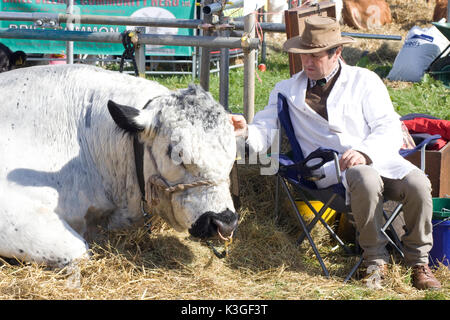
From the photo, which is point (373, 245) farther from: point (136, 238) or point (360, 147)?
point (136, 238)

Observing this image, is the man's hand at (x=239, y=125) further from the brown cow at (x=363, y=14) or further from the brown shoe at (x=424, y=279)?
the brown cow at (x=363, y=14)

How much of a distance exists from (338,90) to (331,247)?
3.96 ft

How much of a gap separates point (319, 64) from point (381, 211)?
113cm

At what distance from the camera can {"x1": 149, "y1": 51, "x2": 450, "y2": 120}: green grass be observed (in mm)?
8609

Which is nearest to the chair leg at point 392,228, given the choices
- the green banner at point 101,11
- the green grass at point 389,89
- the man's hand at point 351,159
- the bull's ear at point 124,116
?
the man's hand at point 351,159

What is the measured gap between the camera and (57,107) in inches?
161

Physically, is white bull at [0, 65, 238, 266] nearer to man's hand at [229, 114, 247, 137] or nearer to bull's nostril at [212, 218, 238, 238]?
bull's nostril at [212, 218, 238, 238]

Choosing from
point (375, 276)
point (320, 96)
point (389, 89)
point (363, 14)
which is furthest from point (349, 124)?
point (363, 14)

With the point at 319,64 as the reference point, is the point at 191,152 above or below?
below

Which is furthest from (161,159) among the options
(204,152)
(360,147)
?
(360,147)

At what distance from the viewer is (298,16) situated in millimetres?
5527

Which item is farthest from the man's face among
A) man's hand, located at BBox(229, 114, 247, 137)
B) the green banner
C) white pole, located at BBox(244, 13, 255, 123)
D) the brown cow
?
the brown cow

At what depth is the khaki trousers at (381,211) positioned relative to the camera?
4.07 metres

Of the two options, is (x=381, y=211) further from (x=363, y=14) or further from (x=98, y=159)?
(x=363, y=14)
